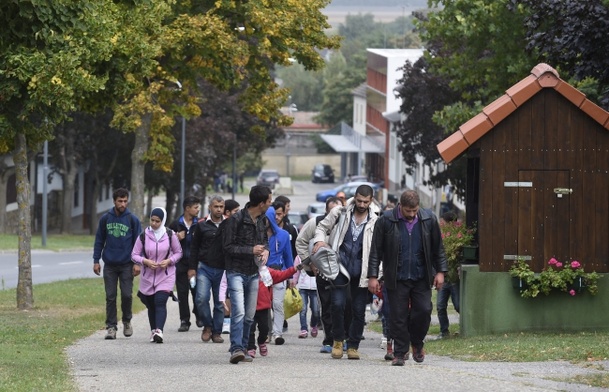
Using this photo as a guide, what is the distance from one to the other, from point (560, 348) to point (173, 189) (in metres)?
49.6

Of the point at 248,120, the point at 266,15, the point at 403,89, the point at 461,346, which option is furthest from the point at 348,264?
the point at 248,120

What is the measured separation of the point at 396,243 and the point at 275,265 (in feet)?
9.04

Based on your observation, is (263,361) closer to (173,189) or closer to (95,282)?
(95,282)

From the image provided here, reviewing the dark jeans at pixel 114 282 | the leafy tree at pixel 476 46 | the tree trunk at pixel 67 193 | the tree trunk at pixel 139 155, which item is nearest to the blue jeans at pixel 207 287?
the dark jeans at pixel 114 282

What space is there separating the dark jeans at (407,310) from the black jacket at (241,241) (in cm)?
140

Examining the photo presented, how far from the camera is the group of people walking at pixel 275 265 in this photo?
532 inches

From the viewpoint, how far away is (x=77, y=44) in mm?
19000

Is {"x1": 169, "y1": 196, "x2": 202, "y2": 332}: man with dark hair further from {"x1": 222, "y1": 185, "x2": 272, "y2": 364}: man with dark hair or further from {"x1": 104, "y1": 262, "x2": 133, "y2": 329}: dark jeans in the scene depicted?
{"x1": 222, "y1": 185, "x2": 272, "y2": 364}: man with dark hair

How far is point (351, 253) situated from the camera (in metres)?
14.4

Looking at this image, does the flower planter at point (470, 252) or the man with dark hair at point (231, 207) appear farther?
the flower planter at point (470, 252)

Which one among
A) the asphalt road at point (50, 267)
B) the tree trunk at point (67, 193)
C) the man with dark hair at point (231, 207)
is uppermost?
the tree trunk at point (67, 193)

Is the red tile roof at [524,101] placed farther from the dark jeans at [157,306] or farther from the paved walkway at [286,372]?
the dark jeans at [157,306]

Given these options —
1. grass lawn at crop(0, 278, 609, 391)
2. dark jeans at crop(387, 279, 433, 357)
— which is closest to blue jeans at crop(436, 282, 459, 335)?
grass lawn at crop(0, 278, 609, 391)

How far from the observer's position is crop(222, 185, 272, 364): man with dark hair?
1386 cm
